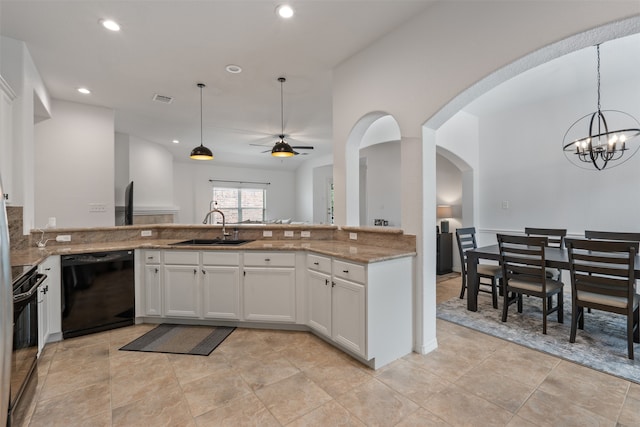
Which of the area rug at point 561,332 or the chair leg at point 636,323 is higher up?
the chair leg at point 636,323

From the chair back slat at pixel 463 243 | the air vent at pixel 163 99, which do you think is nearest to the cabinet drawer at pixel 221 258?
the air vent at pixel 163 99

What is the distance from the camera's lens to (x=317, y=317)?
2.72 metres

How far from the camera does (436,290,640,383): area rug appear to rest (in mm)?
2291

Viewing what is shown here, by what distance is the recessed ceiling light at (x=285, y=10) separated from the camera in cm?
232

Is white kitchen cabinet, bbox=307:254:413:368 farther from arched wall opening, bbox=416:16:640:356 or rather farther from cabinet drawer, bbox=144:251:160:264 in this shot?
cabinet drawer, bbox=144:251:160:264

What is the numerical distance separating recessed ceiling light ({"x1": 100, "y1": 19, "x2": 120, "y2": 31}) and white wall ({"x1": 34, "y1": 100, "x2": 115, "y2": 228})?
251 centimetres

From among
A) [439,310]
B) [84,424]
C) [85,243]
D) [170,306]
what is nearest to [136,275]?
[170,306]

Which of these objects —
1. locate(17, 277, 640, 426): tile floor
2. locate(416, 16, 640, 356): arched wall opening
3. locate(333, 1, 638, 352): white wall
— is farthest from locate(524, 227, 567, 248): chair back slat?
locate(333, 1, 638, 352): white wall

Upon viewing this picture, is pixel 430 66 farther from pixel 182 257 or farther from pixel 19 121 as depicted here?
pixel 19 121

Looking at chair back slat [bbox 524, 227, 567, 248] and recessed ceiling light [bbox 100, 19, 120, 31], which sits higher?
recessed ceiling light [bbox 100, 19, 120, 31]

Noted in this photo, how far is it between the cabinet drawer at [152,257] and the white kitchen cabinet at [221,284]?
1.76 ft

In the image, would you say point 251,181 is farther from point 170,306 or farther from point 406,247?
point 406,247

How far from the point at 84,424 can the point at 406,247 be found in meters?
2.52

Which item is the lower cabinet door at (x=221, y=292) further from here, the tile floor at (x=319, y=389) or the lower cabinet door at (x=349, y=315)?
the lower cabinet door at (x=349, y=315)
